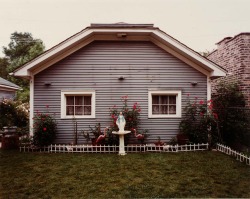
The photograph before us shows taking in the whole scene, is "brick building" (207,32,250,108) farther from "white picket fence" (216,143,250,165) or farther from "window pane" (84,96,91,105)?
"window pane" (84,96,91,105)

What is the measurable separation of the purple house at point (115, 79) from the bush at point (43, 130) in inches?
23.7

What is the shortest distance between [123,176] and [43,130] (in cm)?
416

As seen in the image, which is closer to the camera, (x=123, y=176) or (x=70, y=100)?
(x=123, y=176)

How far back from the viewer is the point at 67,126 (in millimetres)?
9797

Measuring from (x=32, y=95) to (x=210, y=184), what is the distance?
7257 millimetres

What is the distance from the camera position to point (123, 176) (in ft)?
19.9

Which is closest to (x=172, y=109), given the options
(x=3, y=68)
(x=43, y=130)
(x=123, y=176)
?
(x=123, y=176)

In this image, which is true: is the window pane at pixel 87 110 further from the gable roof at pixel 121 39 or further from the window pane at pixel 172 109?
the window pane at pixel 172 109

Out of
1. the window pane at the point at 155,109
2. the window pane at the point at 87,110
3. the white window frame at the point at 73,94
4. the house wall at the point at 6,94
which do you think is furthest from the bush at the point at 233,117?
the house wall at the point at 6,94

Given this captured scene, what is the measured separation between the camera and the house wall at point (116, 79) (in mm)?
9758

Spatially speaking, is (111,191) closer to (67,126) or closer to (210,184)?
(210,184)

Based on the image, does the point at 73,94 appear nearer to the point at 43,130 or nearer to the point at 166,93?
the point at 43,130

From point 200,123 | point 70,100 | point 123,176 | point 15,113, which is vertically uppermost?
point 70,100

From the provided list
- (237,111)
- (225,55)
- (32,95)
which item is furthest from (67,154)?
(225,55)
